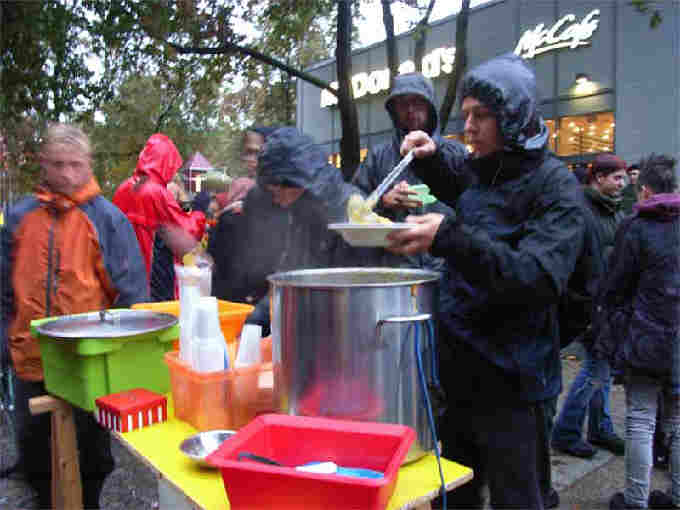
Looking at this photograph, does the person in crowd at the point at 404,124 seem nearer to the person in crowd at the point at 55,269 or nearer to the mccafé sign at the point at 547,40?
the person in crowd at the point at 55,269

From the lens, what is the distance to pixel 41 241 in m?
2.55

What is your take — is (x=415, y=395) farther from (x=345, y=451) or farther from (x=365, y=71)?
(x=365, y=71)

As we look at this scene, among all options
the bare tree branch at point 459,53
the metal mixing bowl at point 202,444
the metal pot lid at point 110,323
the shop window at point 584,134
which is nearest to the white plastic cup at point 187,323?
the metal pot lid at point 110,323

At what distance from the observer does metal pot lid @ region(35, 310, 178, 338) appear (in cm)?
207

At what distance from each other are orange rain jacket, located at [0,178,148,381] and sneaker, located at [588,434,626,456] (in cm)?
335

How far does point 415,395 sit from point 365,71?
55.3 ft

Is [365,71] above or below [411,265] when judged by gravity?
above

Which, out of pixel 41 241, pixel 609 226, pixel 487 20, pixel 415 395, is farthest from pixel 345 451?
pixel 487 20

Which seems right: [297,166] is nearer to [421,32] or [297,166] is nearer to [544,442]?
[544,442]

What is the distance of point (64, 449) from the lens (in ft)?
7.13

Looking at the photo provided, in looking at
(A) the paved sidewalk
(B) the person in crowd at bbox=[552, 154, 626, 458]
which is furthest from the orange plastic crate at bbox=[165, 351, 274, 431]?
(B) the person in crowd at bbox=[552, 154, 626, 458]

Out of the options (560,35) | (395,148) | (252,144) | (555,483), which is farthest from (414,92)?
(560,35)

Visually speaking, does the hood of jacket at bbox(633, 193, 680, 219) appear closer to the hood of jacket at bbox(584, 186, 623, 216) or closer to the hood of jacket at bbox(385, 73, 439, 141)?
the hood of jacket at bbox(584, 186, 623, 216)

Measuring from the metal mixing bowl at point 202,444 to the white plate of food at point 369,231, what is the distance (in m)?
0.67
